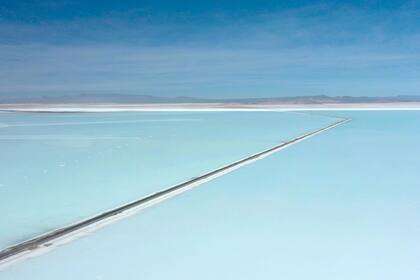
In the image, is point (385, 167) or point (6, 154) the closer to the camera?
point (385, 167)

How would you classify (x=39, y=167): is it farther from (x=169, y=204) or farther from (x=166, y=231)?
(x=166, y=231)

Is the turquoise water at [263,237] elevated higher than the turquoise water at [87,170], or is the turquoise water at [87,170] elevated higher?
the turquoise water at [263,237]

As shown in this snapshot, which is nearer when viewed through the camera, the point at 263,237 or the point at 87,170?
the point at 263,237

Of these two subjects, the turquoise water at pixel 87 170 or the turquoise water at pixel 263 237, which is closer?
the turquoise water at pixel 263 237

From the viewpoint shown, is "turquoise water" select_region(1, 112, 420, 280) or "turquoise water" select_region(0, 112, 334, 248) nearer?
"turquoise water" select_region(1, 112, 420, 280)

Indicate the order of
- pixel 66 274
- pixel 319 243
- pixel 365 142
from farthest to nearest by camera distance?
pixel 365 142, pixel 319 243, pixel 66 274

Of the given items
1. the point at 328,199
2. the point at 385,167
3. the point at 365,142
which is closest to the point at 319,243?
the point at 328,199

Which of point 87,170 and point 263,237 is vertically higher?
point 263,237

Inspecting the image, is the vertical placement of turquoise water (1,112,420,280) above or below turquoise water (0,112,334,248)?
above
